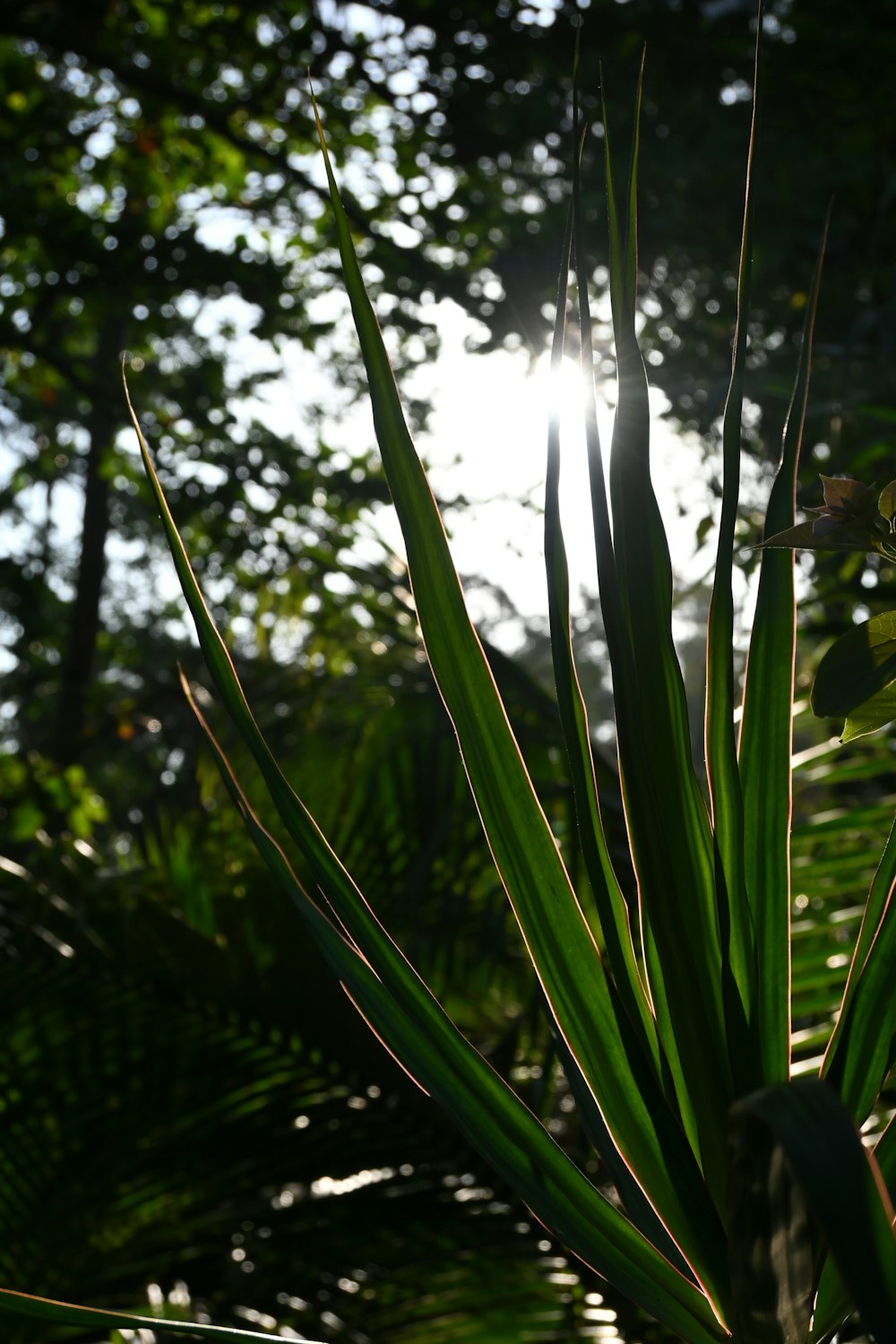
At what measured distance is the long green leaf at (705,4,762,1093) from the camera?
0.51m

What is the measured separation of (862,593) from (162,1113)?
1135 millimetres

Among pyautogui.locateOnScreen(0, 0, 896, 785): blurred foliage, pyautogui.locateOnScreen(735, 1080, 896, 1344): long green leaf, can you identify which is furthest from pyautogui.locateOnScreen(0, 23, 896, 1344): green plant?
pyautogui.locateOnScreen(0, 0, 896, 785): blurred foliage

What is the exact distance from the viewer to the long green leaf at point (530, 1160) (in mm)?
505

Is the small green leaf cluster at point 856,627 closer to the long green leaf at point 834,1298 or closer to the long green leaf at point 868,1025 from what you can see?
the long green leaf at point 868,1025

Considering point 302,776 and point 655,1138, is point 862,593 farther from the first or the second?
point 302,776

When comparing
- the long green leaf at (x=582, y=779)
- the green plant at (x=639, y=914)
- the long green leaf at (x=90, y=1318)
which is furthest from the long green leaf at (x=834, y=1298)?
the long green leaf at (x=90, y=1318)

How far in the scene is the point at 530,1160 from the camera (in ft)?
1.67

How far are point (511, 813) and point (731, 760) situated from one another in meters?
0.12

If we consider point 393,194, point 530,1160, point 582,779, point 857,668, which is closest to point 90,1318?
point 530,1160

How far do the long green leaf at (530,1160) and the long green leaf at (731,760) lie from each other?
0.09 m

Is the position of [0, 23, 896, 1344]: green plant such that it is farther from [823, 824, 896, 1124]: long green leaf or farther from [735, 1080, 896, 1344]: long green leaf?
[735, 1080, 896, 1344]: long green leaf

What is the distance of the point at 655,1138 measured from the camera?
0.52m

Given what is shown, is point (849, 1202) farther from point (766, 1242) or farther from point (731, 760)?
point (731, 760)

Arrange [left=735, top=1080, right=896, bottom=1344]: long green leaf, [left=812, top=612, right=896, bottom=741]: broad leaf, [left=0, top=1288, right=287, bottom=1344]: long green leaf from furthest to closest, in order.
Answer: [left=812, top=612, right=896, bottom=741]: broad leaf
[left=0, top=1288, right=287, bottom=1344]: long green leaf
[left=735, top=1080, right=896, bottom=1344]: long green leaf
